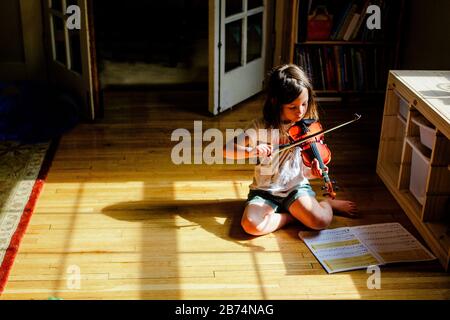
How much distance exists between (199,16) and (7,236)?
3.97 metres

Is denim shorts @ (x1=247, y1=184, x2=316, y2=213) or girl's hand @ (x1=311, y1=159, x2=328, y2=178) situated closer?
girl's hand @ (x1=311, y1=159, x2=328, y2=178)

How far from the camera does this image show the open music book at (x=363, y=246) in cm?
239

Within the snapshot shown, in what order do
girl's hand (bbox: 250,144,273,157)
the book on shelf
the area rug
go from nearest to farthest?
girl's hand (bbox: 250,144,273,157) < the area rug < the book on shelf

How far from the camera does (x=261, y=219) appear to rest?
8.45 ft


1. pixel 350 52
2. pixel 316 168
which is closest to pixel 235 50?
pixel 350 52

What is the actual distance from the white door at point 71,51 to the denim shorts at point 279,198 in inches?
60.8

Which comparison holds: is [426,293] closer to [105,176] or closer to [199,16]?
[105,176]

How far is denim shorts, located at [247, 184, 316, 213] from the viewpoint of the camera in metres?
2.62

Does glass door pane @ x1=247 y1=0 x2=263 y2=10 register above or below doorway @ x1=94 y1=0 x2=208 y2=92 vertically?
above

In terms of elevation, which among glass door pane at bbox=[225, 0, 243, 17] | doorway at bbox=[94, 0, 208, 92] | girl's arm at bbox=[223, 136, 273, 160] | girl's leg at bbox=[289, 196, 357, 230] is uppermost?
glass door pane at bbox=[225, 0, 243, 17]

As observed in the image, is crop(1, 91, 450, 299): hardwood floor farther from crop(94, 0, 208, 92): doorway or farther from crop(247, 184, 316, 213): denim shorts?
crop(94, 0, 208, 92): doorway

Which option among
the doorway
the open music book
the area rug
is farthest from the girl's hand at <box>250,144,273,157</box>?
the doorway

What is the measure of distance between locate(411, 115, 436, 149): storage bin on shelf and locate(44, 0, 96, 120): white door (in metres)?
1.92
